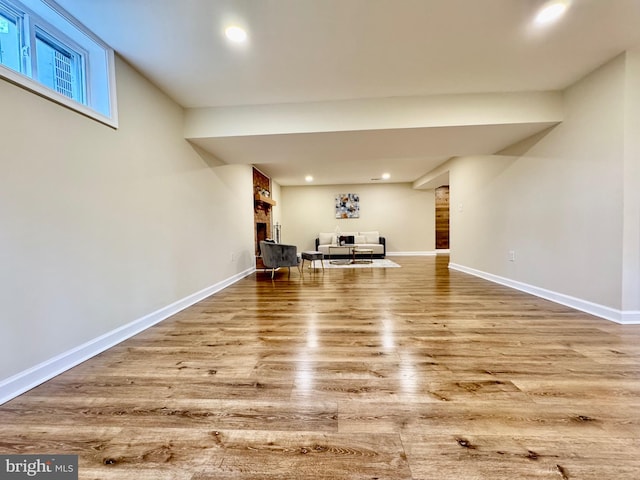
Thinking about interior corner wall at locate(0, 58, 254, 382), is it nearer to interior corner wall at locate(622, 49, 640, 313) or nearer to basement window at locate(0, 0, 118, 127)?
basement window at locate(0, 0, 118, 127)

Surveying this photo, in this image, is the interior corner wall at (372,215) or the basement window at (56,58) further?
the interior corner wall at (372,215)

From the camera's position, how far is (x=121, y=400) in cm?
139

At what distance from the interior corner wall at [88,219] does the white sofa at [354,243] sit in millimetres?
4861

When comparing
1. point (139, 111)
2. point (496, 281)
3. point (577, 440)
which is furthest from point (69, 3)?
point (496, 281)

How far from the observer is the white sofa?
7745 mm

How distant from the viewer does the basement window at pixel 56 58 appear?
1552 millimetres

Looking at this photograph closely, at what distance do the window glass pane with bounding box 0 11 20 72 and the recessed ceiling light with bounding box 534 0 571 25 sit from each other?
337 cm

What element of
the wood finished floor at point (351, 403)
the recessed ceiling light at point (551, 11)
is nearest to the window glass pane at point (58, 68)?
the wood finished floor at point (351, 403)

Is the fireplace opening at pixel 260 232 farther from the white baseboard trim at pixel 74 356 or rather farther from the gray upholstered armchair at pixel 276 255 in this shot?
the white baseboard trim at pixel 74 356

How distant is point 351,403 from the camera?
1.33 m

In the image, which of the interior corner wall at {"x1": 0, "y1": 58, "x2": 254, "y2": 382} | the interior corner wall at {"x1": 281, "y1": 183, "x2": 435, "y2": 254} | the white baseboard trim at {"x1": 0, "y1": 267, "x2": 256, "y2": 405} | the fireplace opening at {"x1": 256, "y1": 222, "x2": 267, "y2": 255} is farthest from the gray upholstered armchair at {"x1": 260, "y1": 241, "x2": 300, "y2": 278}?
the interior corner wall at {"x1": 281, "y1": 183, "x2": 435, "y2": 254}

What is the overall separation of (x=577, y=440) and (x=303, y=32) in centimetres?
283

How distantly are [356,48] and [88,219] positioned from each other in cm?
247

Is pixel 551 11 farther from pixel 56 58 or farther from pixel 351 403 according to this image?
pixel 56 58
